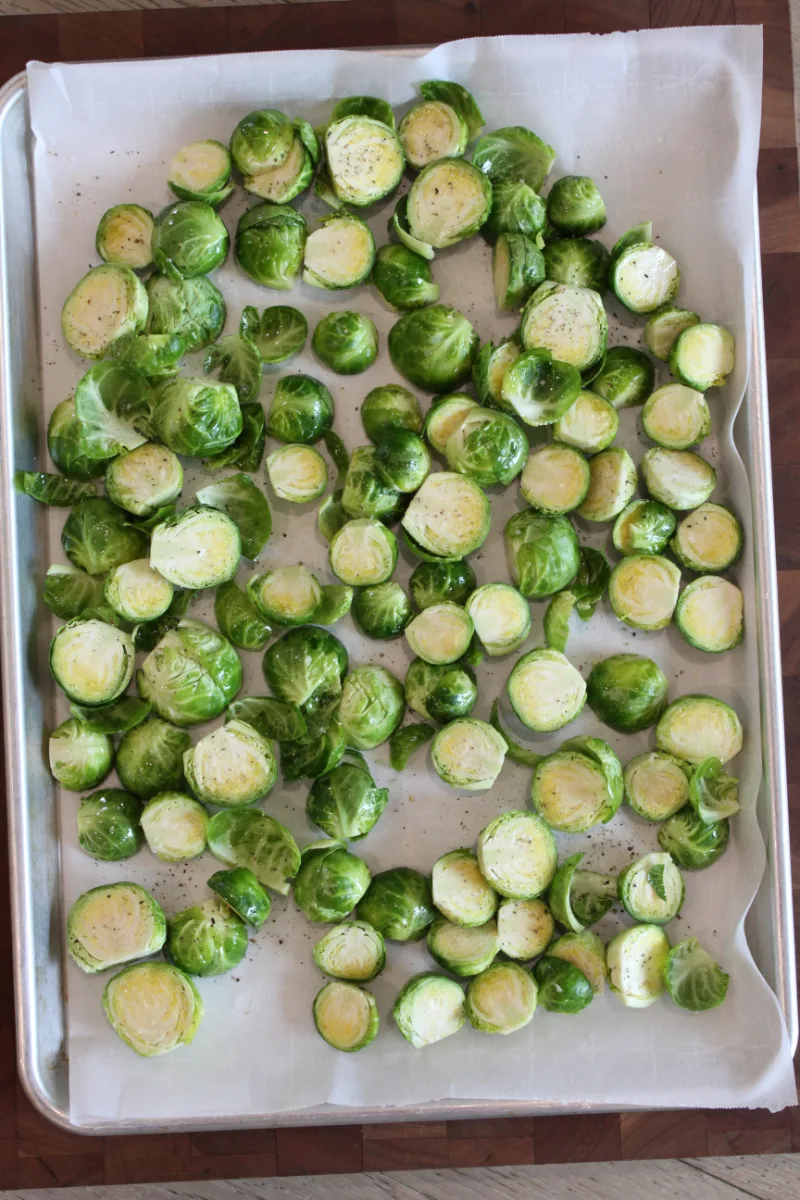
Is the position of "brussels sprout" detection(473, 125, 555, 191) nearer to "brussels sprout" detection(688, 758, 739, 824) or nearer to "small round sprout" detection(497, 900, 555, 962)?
"brussels sprout" detection(688, 758, 739, 824)

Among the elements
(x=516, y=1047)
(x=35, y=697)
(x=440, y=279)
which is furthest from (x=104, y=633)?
(x=516, y=1047)

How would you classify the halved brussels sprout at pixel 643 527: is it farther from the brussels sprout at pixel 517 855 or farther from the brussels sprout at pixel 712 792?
the brussels sprout at pixel 517 855

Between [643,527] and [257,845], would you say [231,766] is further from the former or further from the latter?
[643,527]

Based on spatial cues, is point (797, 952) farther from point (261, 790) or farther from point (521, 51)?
point (521, 51)

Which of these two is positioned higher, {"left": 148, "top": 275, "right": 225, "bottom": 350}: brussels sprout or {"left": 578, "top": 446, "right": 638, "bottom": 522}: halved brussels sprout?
{"left": 148, "top": 275, "right": 225, "bottom": 350}: brussels sprout

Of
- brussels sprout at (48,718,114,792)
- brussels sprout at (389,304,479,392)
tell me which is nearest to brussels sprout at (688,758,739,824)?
brussels sprout at (389,304,479,392)

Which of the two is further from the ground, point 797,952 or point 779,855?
point 779,855
